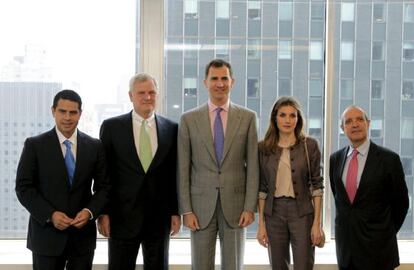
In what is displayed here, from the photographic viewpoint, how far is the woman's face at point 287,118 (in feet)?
9.99

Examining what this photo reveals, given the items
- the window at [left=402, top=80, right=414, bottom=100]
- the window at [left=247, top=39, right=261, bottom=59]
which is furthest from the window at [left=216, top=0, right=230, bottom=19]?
the window at [left=402, top=80, right=414, bottom=100]

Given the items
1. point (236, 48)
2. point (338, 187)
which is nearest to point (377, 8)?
point (236, 48)

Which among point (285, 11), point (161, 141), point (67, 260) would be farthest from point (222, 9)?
point (67, 260)

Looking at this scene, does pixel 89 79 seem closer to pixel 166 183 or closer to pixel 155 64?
pixel 155 64

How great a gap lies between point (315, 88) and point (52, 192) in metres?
2.31

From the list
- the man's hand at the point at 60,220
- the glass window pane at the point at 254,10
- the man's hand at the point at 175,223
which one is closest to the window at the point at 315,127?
the glass window pane at the point at 254,10

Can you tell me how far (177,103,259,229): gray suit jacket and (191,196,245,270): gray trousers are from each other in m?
0.04

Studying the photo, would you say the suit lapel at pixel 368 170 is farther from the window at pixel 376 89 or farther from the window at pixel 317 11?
the window at pixel 317 11

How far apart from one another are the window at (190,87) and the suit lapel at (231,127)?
1031 mm

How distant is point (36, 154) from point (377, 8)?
2.95 m

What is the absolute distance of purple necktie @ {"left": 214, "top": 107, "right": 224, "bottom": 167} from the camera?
308cm

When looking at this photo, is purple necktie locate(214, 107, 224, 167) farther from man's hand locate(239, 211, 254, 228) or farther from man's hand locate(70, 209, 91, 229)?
man's hand locate(70, 209, 91, 229)

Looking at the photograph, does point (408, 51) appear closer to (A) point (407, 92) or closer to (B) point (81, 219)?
(A) point (407, 92)

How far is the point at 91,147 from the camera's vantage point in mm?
2986
